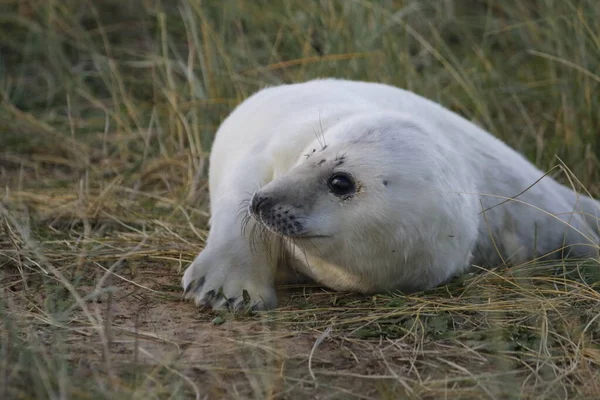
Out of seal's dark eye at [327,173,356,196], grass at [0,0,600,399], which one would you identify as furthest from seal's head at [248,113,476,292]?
grass at [0,0,600,399]

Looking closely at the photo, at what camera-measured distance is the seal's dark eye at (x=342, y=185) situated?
3.71m

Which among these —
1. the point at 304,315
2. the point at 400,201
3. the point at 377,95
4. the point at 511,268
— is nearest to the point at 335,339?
the point at 304,315

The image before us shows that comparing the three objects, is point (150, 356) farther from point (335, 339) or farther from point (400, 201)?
point (400, 201)

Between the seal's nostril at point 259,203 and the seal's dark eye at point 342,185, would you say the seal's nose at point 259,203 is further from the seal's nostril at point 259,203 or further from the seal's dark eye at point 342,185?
the seal's dark eye at point 342,185

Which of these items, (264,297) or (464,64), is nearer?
(264,297)

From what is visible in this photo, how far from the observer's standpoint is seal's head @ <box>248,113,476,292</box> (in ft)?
12.0

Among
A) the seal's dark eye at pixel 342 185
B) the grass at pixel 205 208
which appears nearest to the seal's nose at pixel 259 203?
the seal's dark eye at pixel 342 185

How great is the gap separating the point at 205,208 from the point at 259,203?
6.00 feet

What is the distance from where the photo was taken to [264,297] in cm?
390

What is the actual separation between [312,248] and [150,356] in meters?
0.81

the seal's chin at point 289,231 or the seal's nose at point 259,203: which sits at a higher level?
the seal's nose at point 259,203

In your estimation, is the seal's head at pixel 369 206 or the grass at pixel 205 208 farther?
the seal's head at pixel 369 206

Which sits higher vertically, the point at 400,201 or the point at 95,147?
the point at 400,201

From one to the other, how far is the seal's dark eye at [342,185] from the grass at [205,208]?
450 millimetres
